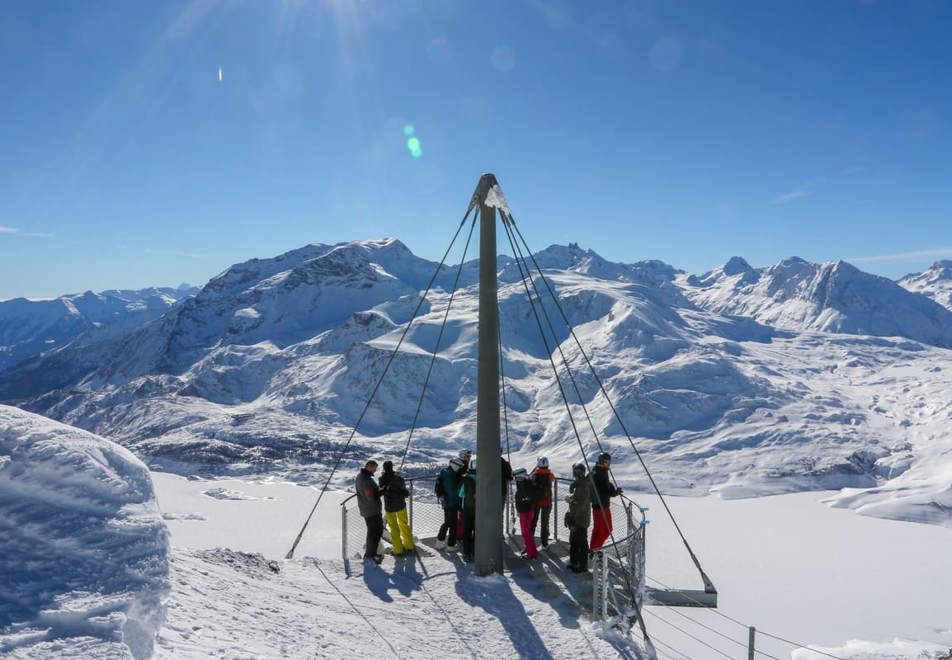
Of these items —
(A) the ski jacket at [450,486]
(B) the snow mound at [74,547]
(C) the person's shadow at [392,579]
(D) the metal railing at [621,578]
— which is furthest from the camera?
(A) the ski jacket at [450,486]

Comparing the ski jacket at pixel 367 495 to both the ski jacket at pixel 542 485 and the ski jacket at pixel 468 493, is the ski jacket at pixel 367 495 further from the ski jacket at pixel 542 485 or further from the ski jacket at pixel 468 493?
the ski jacket at pixel 542 485

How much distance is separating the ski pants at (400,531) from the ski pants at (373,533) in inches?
10.2

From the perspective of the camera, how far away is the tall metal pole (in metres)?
12.2

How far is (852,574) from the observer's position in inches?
2544

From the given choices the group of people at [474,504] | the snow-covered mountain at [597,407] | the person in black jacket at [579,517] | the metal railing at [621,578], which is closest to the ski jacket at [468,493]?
the group of people at [474,504]

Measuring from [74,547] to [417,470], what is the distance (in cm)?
10028

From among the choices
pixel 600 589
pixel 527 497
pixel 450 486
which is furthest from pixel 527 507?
pixel 600 589

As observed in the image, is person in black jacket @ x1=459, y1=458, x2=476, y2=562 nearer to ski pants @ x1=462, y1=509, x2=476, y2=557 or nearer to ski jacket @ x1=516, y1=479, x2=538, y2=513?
ski pants @ x1=462, y1=509, x2=476, y2=557

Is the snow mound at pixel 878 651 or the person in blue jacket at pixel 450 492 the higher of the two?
the person in blue jacket at pixel 450 492

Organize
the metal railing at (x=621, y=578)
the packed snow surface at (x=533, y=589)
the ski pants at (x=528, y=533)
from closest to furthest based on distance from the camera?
the packed snow surface at (x=533, y=589) < the metal railing at (x=621, y=578) < the ski pants at (x=528, y=533)

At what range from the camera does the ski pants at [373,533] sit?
42.4 ft

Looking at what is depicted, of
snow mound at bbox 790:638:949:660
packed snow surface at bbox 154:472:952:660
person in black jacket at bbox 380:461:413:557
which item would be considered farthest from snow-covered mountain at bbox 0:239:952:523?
person in black jacket at bbox 380:461:413:557

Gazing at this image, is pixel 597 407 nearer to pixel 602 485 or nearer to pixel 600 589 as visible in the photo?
pixel 602 485

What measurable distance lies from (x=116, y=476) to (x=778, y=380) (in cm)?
16695
